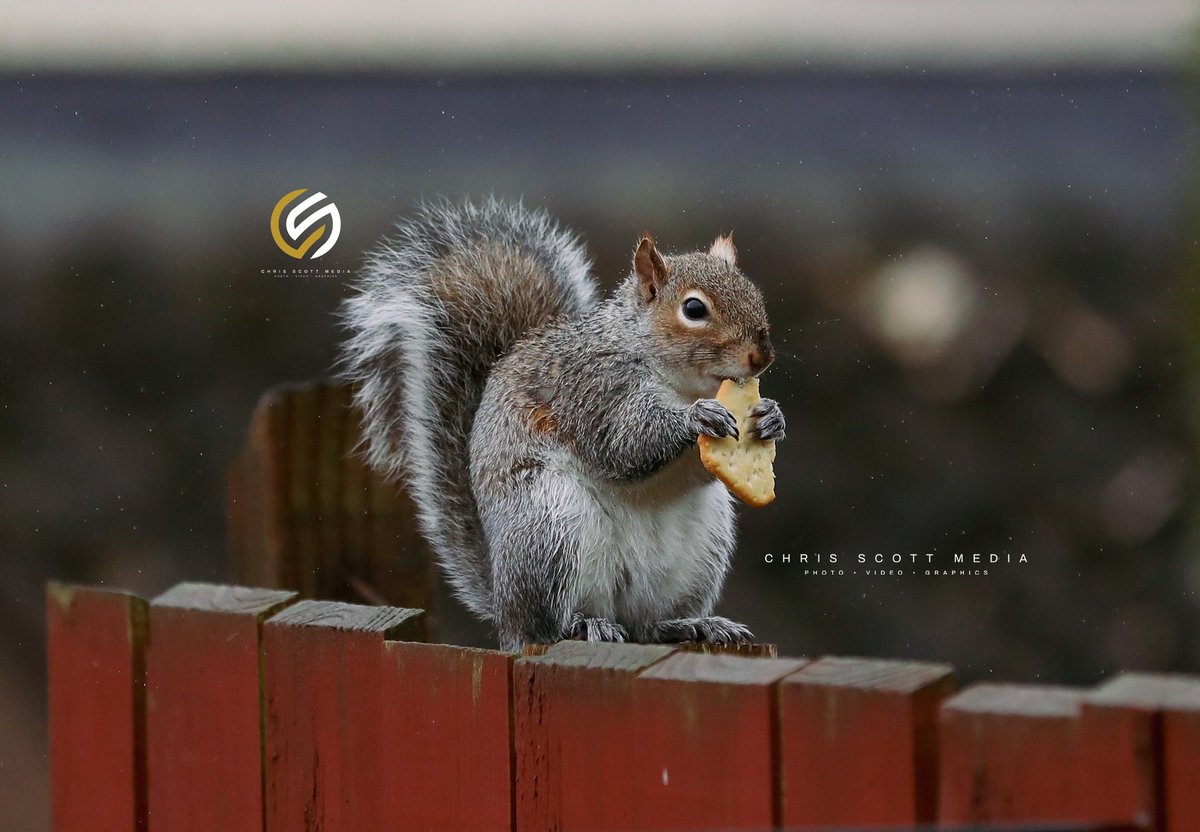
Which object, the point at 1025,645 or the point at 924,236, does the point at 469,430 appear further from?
the point at 1025,645

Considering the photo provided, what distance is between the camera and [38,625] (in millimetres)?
1739

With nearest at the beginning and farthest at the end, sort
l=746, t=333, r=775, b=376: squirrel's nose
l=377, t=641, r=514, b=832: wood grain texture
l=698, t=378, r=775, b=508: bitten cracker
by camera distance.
→ l=377, t=641, r=514, b=832: wood grain texture
l=698, t=378, r=775, b=508: bitten cracker
l=746, t=333, r=775, b=376: squirrel's nose

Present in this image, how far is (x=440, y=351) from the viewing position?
1.32 m

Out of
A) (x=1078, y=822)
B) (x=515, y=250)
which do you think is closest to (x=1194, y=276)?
(x=515, y=250)

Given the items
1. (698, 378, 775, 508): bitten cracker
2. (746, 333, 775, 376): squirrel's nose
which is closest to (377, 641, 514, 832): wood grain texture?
(698, 378, 775, 508): bitten cracker

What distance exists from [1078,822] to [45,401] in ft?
4.57

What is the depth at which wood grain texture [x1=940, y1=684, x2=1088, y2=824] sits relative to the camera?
0.65 m

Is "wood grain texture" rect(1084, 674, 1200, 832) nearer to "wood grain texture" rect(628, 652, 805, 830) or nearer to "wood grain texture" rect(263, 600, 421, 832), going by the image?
"wood grain texture" rect(628, 652, 805, 830)

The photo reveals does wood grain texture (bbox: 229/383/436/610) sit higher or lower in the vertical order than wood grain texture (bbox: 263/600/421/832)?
higher

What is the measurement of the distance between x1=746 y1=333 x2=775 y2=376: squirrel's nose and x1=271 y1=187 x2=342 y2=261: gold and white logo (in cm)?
45

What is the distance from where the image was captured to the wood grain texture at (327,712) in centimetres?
97

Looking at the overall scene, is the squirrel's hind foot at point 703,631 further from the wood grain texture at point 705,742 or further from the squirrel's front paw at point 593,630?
the wood grain texture at point 705,742

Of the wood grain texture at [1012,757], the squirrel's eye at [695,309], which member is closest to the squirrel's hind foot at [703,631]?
the squirrel's eye at [695,309]

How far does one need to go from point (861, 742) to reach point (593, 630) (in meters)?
0.43
